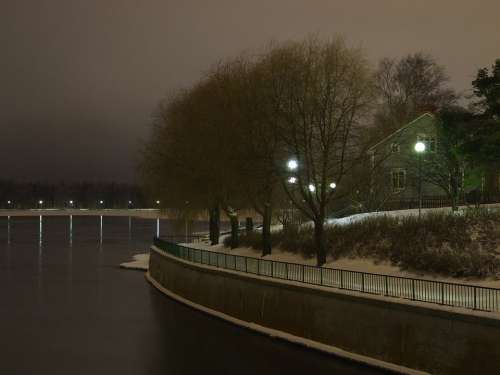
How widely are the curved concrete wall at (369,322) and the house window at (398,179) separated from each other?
2126 centimetres

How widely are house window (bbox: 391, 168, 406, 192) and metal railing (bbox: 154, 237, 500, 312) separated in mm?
19457

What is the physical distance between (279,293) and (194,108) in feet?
55.2

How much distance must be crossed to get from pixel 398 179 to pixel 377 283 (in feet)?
85.5

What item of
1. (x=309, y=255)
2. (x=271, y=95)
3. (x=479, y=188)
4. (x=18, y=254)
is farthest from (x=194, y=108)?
(x=18, y=254)

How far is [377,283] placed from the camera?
65.3 ft

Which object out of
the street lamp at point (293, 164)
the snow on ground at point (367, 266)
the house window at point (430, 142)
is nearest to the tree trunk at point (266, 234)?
the snow on ground at point (367, 266)


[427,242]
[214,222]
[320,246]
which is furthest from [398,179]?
[427,242]

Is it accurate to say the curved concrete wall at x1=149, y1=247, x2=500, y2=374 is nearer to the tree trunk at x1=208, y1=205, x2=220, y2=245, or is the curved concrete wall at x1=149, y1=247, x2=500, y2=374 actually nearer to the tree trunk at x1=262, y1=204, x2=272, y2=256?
the tree trunk at x1=262, y1=204, x2=272, y2=256

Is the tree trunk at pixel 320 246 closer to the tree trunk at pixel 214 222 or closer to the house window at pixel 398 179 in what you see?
the tree trunk at pixel 214 222

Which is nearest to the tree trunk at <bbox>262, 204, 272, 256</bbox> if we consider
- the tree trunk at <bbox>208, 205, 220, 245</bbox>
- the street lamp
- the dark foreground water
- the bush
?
the bush

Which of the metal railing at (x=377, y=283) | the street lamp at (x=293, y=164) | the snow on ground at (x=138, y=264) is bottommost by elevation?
the snow on ground at (x=138, y=264)

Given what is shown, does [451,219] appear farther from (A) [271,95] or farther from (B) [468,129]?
(A) [271,95]

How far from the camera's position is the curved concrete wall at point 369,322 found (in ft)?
49.8

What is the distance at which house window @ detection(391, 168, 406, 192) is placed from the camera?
1748 inches
